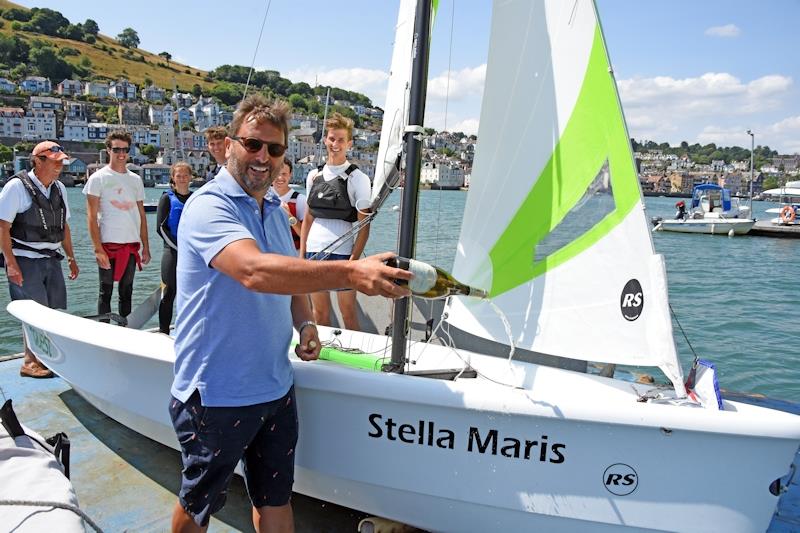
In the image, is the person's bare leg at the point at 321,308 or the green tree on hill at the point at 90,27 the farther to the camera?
the green tree on hill at the point at 90,27

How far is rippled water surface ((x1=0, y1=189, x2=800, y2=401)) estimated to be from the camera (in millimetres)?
6641

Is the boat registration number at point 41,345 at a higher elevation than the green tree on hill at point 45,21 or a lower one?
lower

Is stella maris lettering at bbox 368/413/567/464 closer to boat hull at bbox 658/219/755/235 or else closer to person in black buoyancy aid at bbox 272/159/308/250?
person in black buoyancy aid at bbox 272/159/308/250

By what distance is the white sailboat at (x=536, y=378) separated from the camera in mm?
1872

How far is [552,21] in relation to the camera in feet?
7.88

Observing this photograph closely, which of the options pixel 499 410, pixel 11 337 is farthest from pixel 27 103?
pixel 499 410

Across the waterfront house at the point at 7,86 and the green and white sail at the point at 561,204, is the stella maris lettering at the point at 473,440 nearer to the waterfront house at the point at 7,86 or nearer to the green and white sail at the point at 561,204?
Result: the green and white sail at the point at 561,204

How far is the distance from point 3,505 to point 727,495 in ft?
6.57

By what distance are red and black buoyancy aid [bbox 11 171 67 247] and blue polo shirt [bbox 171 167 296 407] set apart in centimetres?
241

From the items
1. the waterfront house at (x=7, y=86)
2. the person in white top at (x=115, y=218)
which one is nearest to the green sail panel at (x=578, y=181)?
the person in white top at (x=115, y=218)

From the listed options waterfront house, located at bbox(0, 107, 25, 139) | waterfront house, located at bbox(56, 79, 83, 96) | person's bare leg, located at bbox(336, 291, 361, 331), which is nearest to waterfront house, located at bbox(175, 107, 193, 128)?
waterfront house, located at bbox(56, 79, 83, 96)

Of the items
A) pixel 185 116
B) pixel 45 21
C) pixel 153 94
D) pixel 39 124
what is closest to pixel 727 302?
pixel 39 124

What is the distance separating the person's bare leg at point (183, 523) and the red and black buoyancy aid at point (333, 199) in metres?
1.90

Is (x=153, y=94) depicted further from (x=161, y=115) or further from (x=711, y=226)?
(x=711, y=226)
